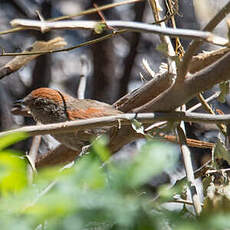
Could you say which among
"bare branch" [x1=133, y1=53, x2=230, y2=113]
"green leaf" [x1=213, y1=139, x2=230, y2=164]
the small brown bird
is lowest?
the small brown bird

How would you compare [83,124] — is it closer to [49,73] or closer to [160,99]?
[160,99]

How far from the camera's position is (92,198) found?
0.80 m

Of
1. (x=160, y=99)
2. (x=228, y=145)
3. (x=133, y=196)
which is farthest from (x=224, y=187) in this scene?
(x=133, y=196)

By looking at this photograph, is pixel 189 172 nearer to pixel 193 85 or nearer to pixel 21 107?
pixel 193 85

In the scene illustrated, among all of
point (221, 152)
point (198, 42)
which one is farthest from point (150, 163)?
point (221, 152)

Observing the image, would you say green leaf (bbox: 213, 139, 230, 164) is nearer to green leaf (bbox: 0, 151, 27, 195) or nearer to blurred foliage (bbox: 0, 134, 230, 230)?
blurred foliage (bbox: 0, 134, 230, 230)

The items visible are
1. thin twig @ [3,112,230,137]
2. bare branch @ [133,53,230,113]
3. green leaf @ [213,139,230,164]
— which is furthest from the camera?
green leaf @ [213,139,230,164]

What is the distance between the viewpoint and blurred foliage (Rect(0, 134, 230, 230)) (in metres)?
0.75

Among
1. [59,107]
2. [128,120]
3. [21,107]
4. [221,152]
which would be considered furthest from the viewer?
[21,107]

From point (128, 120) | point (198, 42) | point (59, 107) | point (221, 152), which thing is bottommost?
point (59, 107)

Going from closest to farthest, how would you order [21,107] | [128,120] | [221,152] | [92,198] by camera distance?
[92,198], [128,120], [221,152], [21,107]

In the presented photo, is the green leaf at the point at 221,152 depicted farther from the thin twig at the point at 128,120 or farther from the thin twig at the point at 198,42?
the thin twig at the point at 198,42

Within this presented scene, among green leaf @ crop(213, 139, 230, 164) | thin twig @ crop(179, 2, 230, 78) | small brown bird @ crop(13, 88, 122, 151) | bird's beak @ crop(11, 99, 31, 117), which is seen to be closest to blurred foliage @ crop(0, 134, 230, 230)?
thin twig @ crop(179, 2, 230, 78)

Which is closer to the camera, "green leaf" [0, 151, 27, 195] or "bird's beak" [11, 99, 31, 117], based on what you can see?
"green leaf" [0, 151, 27, 195]
